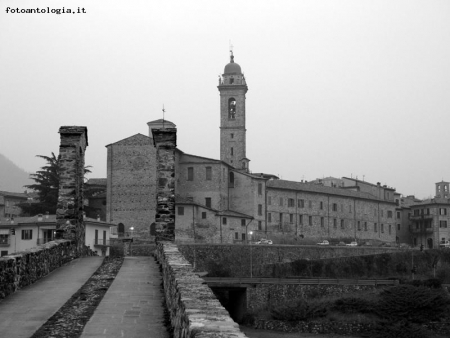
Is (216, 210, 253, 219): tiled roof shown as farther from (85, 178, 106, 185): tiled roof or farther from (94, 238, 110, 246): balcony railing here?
(85, 178, 106, 185): tiled roof

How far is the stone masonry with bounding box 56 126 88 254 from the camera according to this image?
63.8 feet

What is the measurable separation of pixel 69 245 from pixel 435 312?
28.2m

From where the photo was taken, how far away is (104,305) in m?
10.3

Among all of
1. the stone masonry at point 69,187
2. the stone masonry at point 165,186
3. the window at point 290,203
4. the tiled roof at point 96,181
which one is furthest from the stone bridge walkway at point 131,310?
the window at point 290,203

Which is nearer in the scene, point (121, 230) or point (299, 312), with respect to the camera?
point (299, 312)

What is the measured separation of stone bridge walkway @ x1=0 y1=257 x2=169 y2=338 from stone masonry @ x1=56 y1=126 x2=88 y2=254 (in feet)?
14.0

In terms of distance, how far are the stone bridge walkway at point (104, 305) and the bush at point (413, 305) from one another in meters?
27.8

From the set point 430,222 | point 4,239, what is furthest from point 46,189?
point 430,222

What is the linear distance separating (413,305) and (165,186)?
26.1m

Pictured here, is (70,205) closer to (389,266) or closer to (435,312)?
(435,312)

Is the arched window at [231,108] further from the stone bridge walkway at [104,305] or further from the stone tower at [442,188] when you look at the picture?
the stone bridge walkway at [104,305]

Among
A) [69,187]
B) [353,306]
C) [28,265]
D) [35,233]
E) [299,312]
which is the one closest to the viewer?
[28,265]

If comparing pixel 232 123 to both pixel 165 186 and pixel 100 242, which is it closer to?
pixel 100 242

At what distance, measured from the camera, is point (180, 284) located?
27.6 ft
